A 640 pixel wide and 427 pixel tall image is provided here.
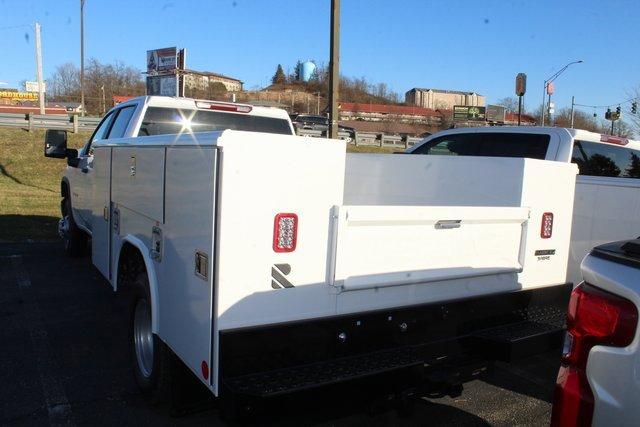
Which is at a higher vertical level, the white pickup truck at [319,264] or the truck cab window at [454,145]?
the truck cab window at [454,145]

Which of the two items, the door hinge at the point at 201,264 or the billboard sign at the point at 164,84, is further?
the billboard sign at the point at 164,84

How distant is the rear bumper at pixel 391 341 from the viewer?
2.48 metres

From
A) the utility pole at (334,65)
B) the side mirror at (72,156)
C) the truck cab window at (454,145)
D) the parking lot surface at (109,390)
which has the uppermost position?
the utility pole at (334,65)

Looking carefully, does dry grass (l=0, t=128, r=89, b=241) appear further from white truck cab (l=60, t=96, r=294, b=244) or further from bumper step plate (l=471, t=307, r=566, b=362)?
bumper step plate (l=471, t=307, r=566, b=362)

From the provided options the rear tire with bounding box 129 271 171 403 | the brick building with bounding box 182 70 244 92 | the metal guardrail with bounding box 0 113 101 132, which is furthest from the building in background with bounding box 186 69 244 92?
the rear tire with bounding box 129 271 171 403

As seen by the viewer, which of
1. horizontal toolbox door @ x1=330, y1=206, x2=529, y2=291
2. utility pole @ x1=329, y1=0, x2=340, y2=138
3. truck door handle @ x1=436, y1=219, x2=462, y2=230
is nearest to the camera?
horizontal toolbox door @ x1=330, y1=206, x2=529, y2=291

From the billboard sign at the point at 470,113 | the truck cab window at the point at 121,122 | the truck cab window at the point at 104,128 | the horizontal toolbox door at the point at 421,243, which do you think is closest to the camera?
the horizontal toolbox door at the point at 421,243

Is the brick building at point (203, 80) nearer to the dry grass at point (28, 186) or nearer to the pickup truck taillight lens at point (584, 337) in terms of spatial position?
the dry grass at point (28, 186)

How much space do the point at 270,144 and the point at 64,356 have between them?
3009mm

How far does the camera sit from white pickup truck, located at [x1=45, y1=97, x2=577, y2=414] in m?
2.45

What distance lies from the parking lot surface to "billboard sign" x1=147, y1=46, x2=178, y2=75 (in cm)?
2444

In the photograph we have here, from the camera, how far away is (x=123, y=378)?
4047 millimetres

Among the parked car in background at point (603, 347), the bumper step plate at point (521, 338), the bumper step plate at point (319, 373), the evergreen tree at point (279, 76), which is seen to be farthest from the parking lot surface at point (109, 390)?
the evergreen tree at point (279, 76)

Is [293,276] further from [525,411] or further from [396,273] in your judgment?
[525,411]
